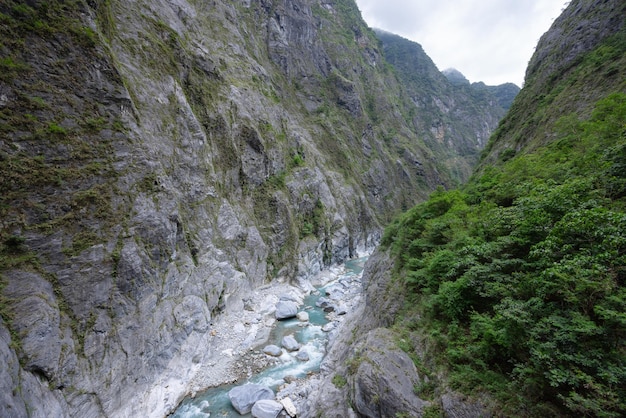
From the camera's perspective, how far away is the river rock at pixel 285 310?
20516 mm

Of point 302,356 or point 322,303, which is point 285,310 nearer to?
point 322,303

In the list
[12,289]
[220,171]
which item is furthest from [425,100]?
[12,289]

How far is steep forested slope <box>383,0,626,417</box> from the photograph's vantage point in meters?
4.41

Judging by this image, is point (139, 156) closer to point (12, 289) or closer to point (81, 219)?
point (81, 219)

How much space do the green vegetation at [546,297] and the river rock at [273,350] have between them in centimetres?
957

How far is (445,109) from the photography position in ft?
348

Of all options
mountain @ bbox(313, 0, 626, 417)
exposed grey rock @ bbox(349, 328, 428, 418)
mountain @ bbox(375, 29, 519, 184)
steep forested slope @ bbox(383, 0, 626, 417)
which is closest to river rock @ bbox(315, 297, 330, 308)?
mountain @ bbox(313, 0, 626, 417)

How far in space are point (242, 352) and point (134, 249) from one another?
8.92m

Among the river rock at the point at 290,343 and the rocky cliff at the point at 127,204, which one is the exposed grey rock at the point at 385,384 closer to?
the river rock at the point at 290,343

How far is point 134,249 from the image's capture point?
1262 centimetres

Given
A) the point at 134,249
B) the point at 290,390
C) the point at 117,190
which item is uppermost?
the point at 117,190

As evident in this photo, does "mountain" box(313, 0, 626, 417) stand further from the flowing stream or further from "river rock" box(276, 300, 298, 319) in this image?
"river rock" box(276, 300, 298, 319)

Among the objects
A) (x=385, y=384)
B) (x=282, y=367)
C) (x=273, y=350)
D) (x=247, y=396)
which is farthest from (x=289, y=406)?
(x=385, y=384)

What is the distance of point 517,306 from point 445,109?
120m
